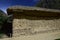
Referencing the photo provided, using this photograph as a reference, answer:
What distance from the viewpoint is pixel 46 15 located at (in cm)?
281

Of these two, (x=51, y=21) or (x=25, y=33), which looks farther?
(x=51, y=21)

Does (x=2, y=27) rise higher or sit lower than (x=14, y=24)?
lower

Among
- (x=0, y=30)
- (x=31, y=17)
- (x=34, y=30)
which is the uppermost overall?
(x=31, y=17)

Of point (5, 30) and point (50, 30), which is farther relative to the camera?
point (5, 30)

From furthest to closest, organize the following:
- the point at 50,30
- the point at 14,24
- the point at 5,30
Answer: the point at 5,30, the point at 50,30, the point at 14,24

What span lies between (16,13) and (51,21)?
770 millimetres

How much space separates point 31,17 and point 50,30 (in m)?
0.47

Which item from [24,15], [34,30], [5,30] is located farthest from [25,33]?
[5,30]

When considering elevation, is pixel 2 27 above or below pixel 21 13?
below

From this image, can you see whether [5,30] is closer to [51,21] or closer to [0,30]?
[0,30]

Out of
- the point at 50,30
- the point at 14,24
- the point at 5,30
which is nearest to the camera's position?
the point at 14,24

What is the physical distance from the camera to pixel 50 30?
9.04 feet

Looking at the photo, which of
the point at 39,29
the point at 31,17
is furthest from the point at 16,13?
the point at 39,29

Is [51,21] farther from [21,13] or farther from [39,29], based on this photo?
[21,13]
